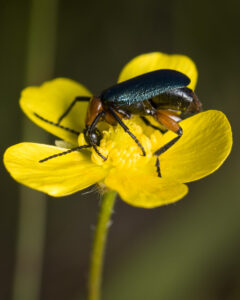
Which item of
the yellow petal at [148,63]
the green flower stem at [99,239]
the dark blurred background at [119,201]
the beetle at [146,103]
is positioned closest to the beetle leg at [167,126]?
the beetle at [146,103]

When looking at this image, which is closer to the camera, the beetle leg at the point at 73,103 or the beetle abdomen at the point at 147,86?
the beetle abdomen at the point at 147,86

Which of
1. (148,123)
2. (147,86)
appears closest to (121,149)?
(148,123)

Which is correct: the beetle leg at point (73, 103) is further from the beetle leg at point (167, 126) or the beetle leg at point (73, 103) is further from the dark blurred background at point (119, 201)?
the dark blurred background at point (119, 201)

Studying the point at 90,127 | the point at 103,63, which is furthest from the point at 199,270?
the point at 103,63

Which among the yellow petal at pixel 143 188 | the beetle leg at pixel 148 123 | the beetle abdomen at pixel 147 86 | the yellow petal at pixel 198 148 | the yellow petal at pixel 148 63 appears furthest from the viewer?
the yellow petal at pixel 148 63

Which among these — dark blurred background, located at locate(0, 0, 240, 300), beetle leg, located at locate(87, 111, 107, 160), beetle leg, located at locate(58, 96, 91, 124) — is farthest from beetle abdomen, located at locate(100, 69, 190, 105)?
dark blurred background, located at locate(0, 0, 240, 300)

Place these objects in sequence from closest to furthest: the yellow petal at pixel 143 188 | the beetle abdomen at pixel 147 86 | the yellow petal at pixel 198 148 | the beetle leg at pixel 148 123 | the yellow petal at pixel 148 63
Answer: the yellow petal at pixel 143 188
the yellow petal at pixel 198 148
the beetle abdomen at pixel 147 86
the beetle leg at pixel 148 123
the yellow petal at pixel 148 63

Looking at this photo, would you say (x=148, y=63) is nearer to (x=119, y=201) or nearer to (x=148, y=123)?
(x=148, y=123)

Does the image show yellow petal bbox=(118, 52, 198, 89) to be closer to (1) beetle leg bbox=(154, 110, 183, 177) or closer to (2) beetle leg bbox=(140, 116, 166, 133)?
(2) beetle leg bbox=(140, 116, 166, 133)
